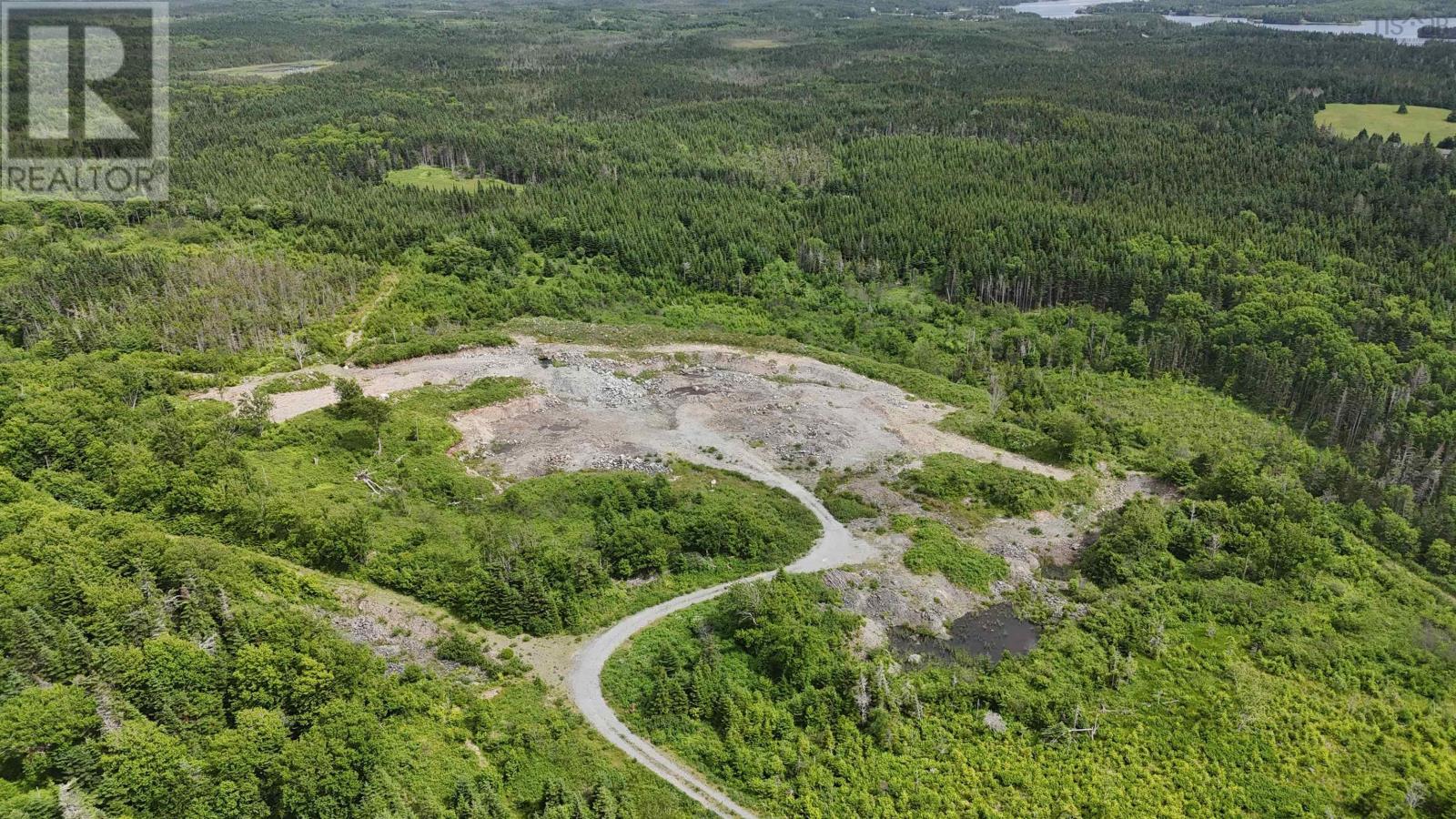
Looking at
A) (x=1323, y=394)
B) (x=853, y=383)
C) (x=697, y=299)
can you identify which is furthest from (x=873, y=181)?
(x=1323, y=394)

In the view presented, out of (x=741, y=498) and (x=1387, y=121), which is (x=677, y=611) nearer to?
(x=741, y=498)

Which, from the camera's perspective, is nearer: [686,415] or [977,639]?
[977,639]

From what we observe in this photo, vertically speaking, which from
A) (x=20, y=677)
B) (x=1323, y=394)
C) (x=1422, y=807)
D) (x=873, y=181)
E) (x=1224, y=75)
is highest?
(x=1224, y=75)

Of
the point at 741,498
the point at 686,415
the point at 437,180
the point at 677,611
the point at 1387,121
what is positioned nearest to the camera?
the point at 677,611

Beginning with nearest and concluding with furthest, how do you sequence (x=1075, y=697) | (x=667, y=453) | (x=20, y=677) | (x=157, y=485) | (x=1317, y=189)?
(x=20, y=677), (x=1075, y=697), (x=157, y=485), (x=667, y=453), (x=1317, y=189)

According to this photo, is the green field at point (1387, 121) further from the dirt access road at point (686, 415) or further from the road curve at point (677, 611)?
the road curve at point (677, 611)

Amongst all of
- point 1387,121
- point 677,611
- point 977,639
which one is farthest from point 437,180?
point 1387,121

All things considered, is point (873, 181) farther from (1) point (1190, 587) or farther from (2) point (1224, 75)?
(2) point (1224, 75)

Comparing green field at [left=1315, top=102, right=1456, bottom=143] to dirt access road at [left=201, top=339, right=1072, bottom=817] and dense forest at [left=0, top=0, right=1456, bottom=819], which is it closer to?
dense forest at [left=0, top=0, right=1456, bottom=819]
